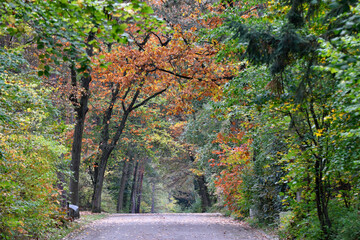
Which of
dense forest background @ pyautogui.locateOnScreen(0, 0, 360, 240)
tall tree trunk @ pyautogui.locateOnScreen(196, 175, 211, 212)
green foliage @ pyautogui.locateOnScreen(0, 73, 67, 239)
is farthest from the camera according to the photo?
tall tree trunk @ pyautogui.locateOnScreen(196, 175, 211, 212)

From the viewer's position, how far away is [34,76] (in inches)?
383

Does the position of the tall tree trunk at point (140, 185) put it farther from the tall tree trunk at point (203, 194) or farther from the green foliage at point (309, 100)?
the green foliage at point (309, 100)

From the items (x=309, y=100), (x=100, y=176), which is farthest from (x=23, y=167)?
(x=100, y=176)

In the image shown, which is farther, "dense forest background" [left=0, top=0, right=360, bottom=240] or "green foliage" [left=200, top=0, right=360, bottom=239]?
"green foliage" [left=200, top=0, right=360, bottom=239]

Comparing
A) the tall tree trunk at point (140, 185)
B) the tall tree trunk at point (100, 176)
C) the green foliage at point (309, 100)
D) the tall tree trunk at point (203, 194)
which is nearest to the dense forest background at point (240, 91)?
the green foliage at point (309, 100)

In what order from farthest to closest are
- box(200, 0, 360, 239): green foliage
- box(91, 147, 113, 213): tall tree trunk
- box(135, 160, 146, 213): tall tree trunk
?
box(135, 160, 146, 213): tall tree trunk, box(91, 147, 113, 213): tall tree trunk, box(200, 0, 360, 239): green foliage

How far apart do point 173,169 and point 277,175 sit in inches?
718

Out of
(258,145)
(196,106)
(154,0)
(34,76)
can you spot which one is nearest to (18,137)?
(34,76)

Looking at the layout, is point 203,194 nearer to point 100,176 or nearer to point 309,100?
point 100,176

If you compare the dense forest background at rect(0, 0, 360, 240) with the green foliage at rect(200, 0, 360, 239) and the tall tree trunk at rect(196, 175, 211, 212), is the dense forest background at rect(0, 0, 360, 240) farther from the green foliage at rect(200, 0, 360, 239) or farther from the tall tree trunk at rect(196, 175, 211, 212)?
the tall tree trunk at rect(196, 175, 211, 212)

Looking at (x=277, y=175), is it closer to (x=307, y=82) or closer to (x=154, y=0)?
(x=307, y=82)

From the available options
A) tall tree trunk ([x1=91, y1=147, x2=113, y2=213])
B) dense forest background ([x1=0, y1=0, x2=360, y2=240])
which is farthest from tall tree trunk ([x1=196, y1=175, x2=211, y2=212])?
dense forest background ([x1=0, y1=0, x2=360, y2=240])

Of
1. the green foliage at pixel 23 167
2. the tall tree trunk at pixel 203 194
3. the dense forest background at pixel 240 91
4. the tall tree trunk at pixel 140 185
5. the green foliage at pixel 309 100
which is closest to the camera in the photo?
the dense forest background at pixel 240 91

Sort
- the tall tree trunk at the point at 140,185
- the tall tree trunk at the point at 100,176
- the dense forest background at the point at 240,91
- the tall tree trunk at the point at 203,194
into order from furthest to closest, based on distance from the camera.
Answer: the tall tree trunk at the point at 140,185, the tall tree trunk at the point at 203,194, the tall tree trunk at the point at 100,176, the dense forest background at the point at 240,91
